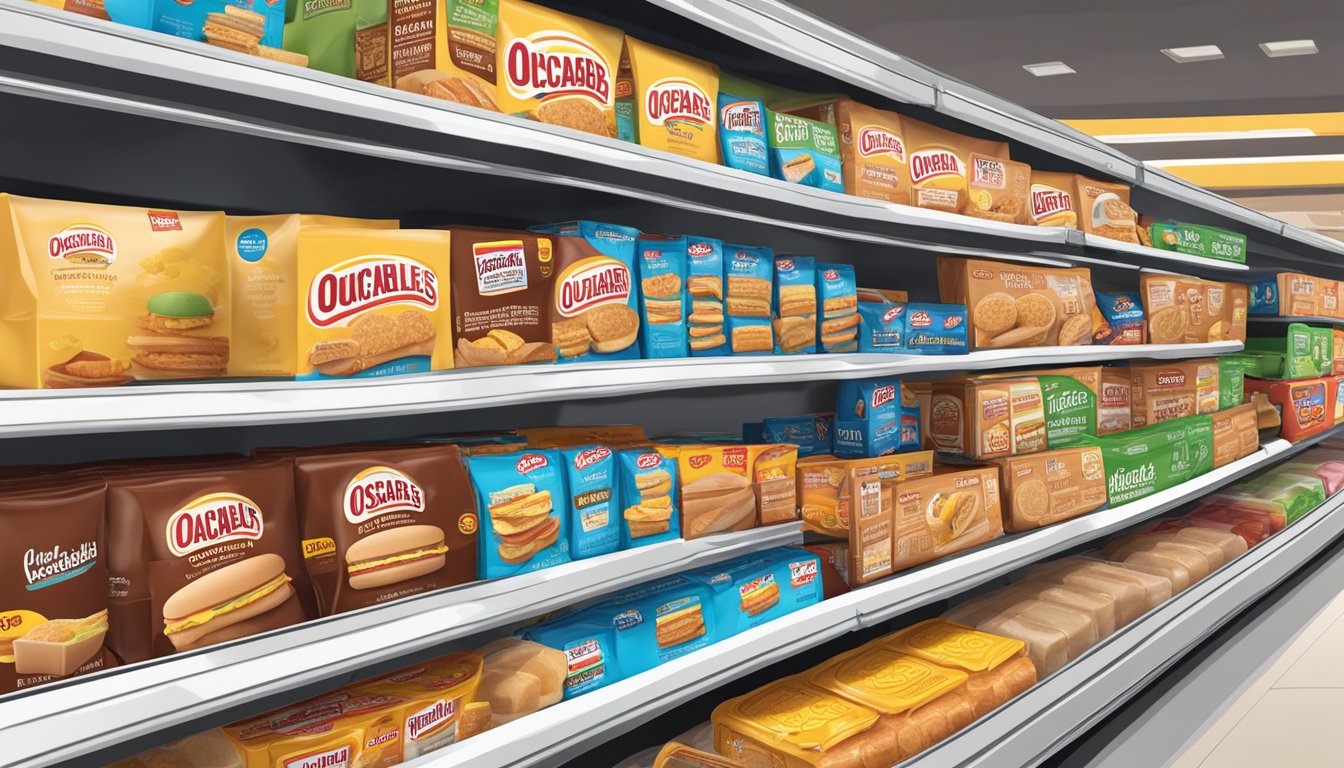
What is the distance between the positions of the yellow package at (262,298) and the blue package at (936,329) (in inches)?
63.2

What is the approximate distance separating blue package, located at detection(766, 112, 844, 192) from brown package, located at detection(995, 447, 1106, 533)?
1.09 m

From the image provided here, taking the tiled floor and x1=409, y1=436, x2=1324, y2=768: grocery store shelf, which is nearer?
x1=409, y1=436, x2=1324, y2=768: grocery store shelf

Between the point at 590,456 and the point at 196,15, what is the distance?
965 mm

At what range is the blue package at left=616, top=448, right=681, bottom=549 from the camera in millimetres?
1775

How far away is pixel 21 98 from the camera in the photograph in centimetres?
119

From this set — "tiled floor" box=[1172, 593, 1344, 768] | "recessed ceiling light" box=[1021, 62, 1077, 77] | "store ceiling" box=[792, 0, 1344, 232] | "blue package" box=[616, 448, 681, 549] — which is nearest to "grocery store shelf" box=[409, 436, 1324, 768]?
"blue package" box=[616, 448, 681, 549]

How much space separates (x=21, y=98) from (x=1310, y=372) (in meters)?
5.58

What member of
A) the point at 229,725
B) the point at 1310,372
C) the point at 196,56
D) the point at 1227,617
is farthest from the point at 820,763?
the point at 1310,372

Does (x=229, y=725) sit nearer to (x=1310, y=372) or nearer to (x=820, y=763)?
(x=820, y=763)

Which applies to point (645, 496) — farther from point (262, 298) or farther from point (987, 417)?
point (987, 417)

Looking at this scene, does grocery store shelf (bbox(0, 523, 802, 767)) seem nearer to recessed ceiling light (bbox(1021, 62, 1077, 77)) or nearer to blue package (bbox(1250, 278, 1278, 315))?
blue package (bbox(1250, 278, 1278, 315))

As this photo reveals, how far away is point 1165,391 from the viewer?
3.59 meters

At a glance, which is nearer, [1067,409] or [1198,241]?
[1067,409]

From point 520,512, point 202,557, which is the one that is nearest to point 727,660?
point 520,512
